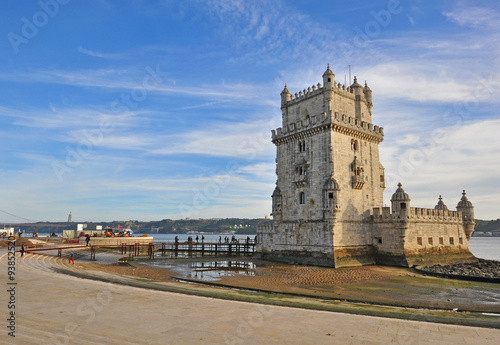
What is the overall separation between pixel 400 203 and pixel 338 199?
7.05 meters

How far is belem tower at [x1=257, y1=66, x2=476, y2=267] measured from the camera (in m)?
35.5

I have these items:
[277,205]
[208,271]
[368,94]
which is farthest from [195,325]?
[368,94]

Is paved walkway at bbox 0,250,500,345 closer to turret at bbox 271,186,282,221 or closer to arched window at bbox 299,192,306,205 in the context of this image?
arched window at bbox 299,192,306,205

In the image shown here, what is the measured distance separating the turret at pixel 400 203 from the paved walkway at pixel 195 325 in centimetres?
2713

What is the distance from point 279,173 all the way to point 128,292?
28699 mm

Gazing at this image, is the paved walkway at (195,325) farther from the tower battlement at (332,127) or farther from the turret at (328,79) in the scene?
the turret at (328,79)

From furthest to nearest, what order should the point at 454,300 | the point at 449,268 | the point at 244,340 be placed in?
1. the point at 449,268
2. the point at 454,300
3. the point at 244,340

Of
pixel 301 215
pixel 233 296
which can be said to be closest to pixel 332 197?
pixel 301 215

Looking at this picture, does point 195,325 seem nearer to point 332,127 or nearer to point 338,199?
point 338,199

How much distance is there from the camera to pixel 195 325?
32.5 feet

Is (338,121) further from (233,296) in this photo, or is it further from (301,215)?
(233,296)

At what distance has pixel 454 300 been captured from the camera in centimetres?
1923

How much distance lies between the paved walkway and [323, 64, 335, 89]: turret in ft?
96.8

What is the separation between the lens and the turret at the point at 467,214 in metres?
45.6
